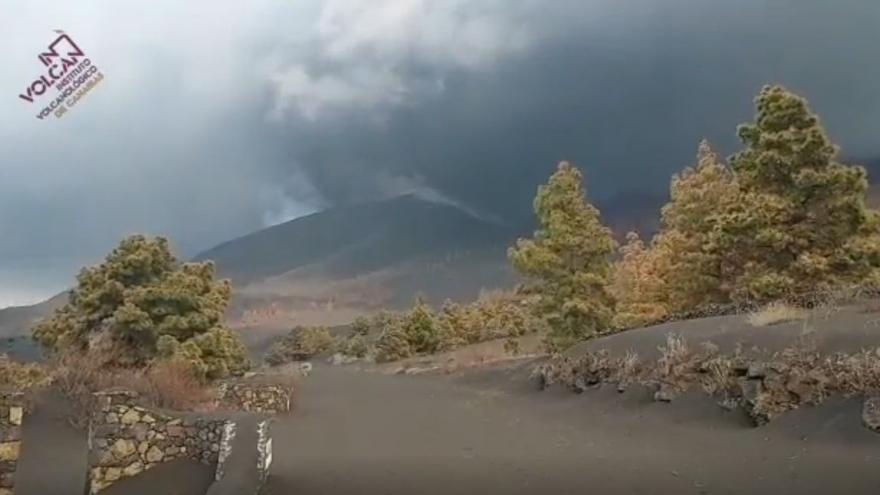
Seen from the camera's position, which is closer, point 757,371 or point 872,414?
point 872,414

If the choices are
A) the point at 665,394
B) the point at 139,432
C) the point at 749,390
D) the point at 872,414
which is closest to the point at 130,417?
the point at 139,432

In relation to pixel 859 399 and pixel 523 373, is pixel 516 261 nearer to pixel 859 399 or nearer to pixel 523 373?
pixel 523 373

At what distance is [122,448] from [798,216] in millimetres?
25087

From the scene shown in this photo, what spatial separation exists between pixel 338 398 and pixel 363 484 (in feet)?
79.7

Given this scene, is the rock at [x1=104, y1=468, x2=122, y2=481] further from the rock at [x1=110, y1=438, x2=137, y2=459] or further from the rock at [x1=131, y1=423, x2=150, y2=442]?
the rock at [x1=131, y1=423, x2=150, y2=442]

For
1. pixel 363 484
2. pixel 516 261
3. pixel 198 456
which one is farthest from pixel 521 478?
pixel 516 261

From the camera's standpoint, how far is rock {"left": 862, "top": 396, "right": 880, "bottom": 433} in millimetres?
13586

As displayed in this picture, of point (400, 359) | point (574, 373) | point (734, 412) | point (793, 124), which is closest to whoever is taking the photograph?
point (734, 412)

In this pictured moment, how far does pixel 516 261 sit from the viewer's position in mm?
43562

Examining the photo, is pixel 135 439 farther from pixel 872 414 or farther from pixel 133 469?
pixel 872 414

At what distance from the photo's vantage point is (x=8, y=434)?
1177 centimetres

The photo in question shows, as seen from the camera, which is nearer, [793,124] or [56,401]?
[56,401]

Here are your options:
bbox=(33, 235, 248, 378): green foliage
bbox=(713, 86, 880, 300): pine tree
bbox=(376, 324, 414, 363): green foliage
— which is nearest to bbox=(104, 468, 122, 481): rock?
bbox=(33, 235, 248, 378): green foliage

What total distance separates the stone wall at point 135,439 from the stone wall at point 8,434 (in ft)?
3.50
